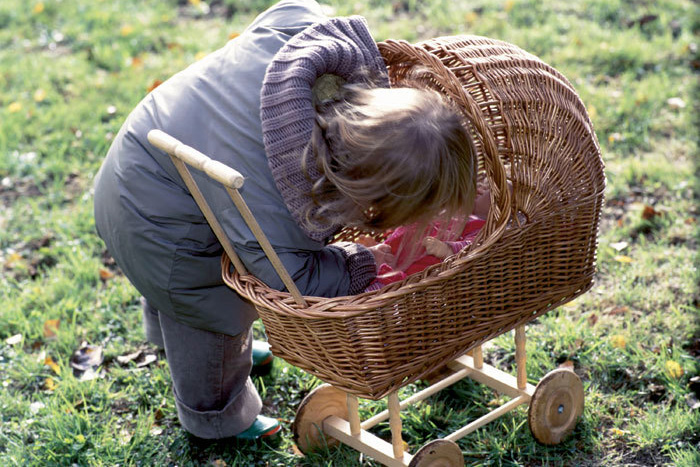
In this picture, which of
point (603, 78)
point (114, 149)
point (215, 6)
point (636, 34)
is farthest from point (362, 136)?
point (215, 6)

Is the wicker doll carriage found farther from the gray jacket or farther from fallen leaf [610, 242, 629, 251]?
fallen leaf [610, 242, 629, 251]

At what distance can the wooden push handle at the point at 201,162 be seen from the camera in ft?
5.76

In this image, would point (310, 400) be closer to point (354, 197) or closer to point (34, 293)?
point (354, 197)

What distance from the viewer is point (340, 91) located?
2.03m

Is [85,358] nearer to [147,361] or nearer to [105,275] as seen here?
[147,361]

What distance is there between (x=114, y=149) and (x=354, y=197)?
812 mm

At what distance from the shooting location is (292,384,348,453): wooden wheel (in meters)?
2.54

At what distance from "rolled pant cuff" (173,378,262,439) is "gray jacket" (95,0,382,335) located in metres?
0.31

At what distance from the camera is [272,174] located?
198 cm

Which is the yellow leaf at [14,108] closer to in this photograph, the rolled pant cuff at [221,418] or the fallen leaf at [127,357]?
the fallen leaf at [127,357]

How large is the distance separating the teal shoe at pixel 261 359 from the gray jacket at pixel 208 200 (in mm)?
534

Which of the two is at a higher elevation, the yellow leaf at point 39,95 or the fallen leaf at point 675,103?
the fallen leaf at point 675,103

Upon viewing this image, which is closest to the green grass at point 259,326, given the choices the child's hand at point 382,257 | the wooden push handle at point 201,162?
the child's hand at point 382,257

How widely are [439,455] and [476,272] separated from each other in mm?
571
